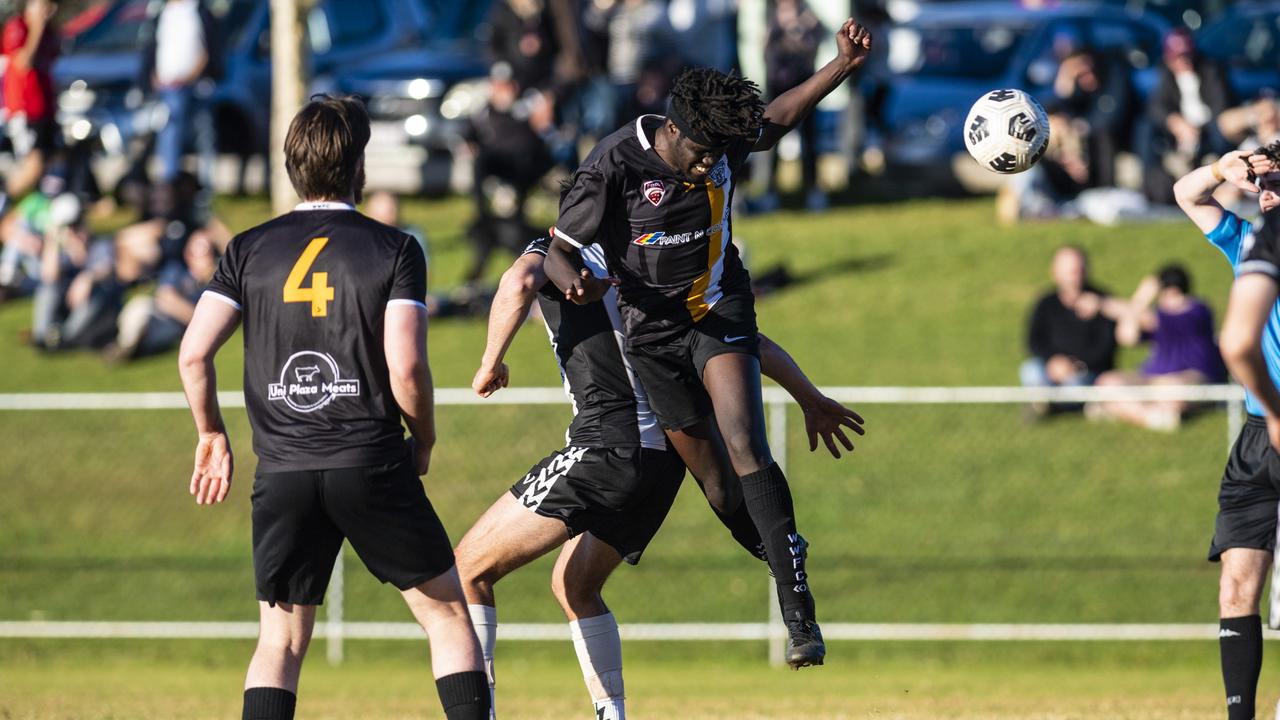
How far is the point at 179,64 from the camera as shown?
54.1 ft

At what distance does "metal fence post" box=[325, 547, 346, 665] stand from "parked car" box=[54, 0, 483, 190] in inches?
326

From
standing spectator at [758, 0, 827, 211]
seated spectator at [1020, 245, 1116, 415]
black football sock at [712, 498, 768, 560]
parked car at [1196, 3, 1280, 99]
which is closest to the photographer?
black football sock at [712, 498, 768, 560]

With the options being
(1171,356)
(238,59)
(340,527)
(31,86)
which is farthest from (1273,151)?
(238,59)

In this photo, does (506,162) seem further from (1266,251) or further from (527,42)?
(1266,251)

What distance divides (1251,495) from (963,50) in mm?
14580

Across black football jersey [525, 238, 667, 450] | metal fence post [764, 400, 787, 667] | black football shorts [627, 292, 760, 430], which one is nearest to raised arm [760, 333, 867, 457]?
black football shorts [627, 292, 760, 430]

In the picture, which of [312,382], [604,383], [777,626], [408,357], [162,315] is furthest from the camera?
[162,315]

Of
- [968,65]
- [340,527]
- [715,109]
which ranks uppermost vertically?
[968,65]

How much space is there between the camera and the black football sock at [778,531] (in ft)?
20.0

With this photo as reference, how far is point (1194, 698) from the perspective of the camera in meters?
9.09

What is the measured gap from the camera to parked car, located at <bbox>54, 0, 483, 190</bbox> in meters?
19.0

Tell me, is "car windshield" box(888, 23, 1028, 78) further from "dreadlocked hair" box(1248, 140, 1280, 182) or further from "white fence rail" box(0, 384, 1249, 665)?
"dreadlocked hair" box(1248, 140, 1280, 182)

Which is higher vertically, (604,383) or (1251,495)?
(604,383)

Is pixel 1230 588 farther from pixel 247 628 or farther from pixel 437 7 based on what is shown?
pixel 437 7
